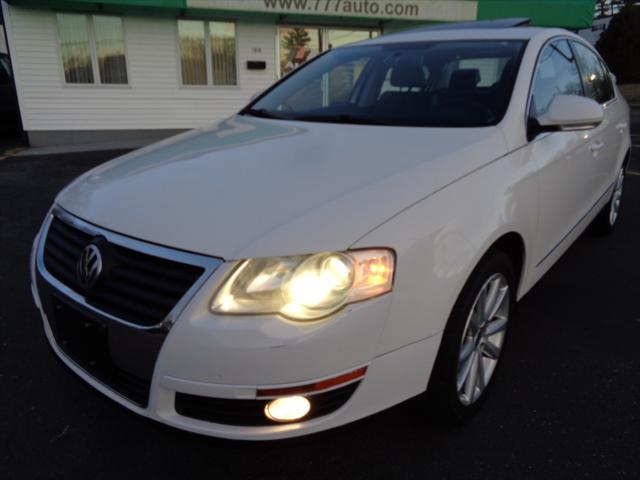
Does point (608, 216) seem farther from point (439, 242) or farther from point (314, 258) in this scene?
point (314, 258)

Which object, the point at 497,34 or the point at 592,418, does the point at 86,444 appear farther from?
the point at 497,34

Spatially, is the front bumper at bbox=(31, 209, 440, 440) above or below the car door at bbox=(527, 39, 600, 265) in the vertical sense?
below

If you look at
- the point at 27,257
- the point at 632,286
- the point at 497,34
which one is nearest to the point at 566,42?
the point at 497,34

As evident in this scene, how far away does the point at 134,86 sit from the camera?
37.0 ft

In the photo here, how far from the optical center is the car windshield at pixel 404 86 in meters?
2.44

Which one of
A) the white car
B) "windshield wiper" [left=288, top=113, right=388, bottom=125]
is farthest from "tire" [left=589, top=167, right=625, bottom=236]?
"windshield wiper" [left=288, top=113, right=388, bottom=125]

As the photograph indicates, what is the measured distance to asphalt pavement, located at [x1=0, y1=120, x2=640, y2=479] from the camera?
1.91m

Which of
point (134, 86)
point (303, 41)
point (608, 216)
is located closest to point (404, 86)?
point (608, 216)

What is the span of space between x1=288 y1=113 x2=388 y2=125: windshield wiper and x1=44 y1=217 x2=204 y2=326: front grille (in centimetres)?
132

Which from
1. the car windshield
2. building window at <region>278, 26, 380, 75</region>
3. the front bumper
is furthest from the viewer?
building window at <region>278, 26, 380, 75</region>

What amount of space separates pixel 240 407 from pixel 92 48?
11.3m

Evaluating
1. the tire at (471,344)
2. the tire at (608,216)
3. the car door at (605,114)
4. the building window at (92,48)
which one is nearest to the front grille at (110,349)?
the tire at (471,344)

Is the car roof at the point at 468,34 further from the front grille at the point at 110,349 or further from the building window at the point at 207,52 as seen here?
the building window at the point at 207,52

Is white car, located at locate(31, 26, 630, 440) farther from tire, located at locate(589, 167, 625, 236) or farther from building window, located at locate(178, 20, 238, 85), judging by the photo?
building window, located at locate(178, 20, 238, 85)
